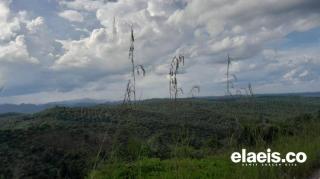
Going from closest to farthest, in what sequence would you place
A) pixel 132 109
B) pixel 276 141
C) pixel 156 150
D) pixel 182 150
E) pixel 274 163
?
pixel 132 109, pixel 182 150, pixel 274 163, pixel 276 141, pixel 156 150

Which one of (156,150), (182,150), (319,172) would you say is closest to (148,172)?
(182,150)

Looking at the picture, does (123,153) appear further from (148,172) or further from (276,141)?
(276,141)

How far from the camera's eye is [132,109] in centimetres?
455

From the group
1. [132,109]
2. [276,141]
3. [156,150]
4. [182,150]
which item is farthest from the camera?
[156,150]

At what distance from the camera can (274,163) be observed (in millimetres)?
6172

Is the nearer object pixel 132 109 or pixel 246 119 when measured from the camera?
pixel 132 109

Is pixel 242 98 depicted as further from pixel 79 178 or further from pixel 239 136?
pixel 79 178

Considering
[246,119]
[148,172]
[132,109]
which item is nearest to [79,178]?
[148,172]

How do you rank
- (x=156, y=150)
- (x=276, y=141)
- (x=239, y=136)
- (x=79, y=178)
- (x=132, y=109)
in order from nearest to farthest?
(x=132, y=109) → (x=239, y=136) → (x=276, y=141) → (x=79, y=178) → (x=156, y=150)

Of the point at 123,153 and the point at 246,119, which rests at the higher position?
the point at 246,119

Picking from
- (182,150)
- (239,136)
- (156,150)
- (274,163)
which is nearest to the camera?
(182,150)

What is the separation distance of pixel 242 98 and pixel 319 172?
5.41 feet

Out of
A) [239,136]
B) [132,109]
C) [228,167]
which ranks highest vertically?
[132,109]

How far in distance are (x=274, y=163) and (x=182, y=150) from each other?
147cm
